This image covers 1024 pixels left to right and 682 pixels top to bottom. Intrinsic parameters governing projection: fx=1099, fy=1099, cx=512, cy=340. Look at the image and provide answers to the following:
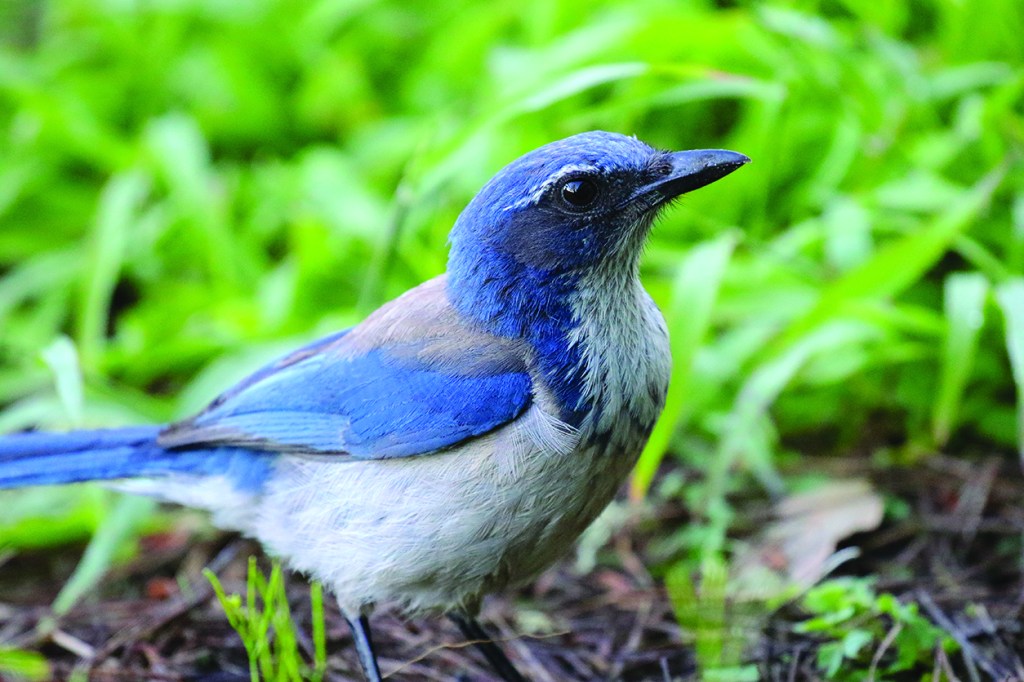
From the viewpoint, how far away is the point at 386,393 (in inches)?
119

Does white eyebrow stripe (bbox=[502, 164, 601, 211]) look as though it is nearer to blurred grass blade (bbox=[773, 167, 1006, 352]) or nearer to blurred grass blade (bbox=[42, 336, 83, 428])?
blurred grass blade (bbox=[773, 167, 1006, 352])

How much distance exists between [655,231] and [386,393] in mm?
2120

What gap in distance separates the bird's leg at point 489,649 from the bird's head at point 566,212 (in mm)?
961

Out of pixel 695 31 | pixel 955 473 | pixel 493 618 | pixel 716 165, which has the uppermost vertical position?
pixel 695 31

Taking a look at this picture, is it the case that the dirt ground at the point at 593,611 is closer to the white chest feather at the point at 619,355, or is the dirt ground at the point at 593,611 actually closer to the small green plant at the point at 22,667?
the small green plant at the point at 22,667

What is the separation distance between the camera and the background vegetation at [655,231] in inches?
157

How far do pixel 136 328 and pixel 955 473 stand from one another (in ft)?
12.0

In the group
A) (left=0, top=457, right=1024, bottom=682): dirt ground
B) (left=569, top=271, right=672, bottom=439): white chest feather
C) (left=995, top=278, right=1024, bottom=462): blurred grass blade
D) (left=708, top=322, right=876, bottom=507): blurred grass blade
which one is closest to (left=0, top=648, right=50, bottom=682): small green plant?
(left=0, top=457, right=1024, bottom=682): dirt ground

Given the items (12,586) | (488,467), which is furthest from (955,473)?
(12,586)

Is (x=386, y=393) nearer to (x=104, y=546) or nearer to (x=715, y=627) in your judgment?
(x=715, y=627)

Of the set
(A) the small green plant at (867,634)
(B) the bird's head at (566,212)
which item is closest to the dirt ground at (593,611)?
(A) the small green plant at (867,634)

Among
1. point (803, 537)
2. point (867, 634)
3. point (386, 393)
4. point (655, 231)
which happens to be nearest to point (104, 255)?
point (655, 231)

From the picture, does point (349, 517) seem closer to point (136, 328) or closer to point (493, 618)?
point (493, 618)

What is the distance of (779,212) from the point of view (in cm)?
482
